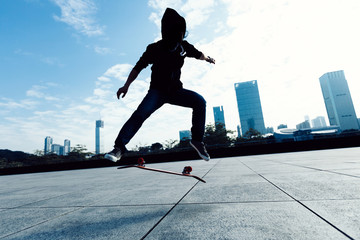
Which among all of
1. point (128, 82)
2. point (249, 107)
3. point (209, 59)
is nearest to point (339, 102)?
point (249, 107)

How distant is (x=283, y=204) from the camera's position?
1666mm

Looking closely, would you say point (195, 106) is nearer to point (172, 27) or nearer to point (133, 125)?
point (133, 125)

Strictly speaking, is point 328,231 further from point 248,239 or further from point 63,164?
point 63,164

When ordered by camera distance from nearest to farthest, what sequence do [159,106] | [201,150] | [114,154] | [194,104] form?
[114,154]
[159,106]
[194,104]
[201,150]

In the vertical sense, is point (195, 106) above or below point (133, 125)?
above

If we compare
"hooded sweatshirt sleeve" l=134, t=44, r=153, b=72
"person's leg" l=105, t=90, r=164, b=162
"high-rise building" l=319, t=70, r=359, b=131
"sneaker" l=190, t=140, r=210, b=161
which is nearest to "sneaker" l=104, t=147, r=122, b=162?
"person's leg" l=105, t=90, r=164, b=162

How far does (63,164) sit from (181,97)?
23109 mm

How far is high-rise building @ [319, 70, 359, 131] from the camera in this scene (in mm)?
A: 148250

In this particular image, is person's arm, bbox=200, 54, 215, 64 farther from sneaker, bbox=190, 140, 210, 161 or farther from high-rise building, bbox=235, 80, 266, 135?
high-rise building, bbox=235, 80, 266, 135

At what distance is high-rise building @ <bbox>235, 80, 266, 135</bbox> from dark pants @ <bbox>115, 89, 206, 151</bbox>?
162 metres

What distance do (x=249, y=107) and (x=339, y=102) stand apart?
245ft

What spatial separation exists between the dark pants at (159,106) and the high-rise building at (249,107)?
16181 centimetres

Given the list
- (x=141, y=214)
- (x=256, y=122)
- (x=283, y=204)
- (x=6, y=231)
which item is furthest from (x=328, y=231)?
(x=256, y=122)

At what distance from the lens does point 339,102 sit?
157m
